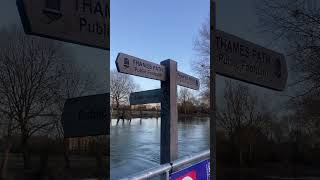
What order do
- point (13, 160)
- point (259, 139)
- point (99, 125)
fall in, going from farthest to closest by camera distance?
1. point (259, 139)
2. point (99, 125)
3. point (13, 160)

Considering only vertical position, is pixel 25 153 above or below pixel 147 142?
above

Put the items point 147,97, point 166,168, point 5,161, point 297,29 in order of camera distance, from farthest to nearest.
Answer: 1. point 147,97
2. point 166,168
3. point 297,29
4. point 5,161

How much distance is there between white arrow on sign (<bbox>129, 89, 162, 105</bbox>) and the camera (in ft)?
15.5

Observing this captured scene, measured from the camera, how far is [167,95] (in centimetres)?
573

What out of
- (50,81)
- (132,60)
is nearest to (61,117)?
(50,81)

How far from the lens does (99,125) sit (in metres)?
1.54

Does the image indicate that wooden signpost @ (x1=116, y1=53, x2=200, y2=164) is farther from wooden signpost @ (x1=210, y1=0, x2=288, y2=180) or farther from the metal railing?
wooden signpost @ (x1=210, y1=0, x2=288, y2=180)

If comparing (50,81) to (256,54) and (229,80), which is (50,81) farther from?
(256,54)

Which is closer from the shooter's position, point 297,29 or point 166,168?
point 297,29

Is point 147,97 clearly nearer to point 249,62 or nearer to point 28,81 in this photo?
point 249,62

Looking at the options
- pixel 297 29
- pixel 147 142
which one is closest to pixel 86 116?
pixel 297 29

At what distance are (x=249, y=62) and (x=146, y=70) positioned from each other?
3327mm

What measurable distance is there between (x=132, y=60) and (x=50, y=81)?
3.11m

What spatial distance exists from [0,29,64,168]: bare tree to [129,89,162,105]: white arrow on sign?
3.09m
